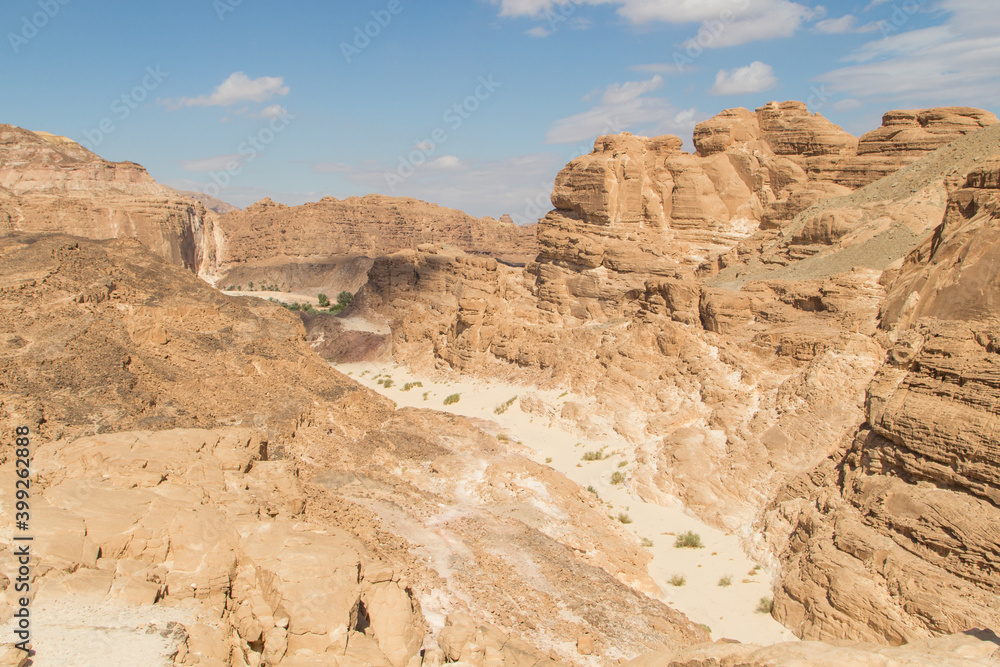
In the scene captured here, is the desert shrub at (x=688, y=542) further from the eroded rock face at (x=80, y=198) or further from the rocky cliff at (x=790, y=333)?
the eroded rock face at (x=80, y=198)

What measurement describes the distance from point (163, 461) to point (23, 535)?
7.12 ft

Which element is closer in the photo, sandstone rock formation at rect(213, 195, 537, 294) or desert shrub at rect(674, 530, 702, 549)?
desert shrub at rect(674, 530, 702, 549)

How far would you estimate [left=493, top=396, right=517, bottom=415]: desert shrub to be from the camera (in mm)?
22812

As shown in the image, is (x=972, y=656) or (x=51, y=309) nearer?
(x=972, y=656)

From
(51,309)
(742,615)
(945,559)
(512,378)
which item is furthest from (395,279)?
(945,559)

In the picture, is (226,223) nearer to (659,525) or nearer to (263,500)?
(659,525)

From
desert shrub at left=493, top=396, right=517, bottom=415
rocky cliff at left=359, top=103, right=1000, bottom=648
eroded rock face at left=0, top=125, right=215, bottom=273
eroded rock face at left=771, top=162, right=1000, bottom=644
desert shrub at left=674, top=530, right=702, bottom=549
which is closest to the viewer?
eroded rock face at left=771, top=162, right=1000, bottom=644

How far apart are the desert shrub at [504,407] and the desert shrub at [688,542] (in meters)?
9.49

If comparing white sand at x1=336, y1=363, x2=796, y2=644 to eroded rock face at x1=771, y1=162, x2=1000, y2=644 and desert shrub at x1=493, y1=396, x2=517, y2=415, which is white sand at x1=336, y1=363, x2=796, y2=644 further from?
eroded rock face at x1=771, y1=162, x2=1000, y2=644

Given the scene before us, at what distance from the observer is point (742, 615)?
11312mm

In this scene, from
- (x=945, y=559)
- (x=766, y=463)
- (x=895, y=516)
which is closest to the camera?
(x=945, y=559)

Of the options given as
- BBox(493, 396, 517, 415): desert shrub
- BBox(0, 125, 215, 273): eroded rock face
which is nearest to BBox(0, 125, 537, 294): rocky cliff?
BBox(0, 125, 215, 273): eroded rock face

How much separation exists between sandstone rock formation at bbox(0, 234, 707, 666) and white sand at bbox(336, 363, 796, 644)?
1.04 meters

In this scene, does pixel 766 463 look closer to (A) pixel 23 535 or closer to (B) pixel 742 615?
(B) pixel 742 615
